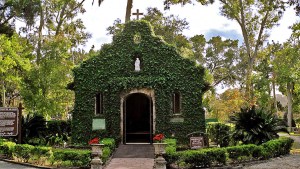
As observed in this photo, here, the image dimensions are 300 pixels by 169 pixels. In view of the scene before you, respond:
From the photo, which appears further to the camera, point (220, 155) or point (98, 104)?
point (98, 104)

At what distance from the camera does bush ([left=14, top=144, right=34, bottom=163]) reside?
1631 cm

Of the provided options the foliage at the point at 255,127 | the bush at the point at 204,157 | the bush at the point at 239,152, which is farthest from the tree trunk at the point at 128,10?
the bush at the point at 204,157

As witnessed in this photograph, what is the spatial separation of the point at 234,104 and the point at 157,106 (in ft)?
79.8

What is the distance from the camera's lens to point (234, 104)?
42875 millimetres

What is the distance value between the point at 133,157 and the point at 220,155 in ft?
15.2

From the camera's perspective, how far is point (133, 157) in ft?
56.9

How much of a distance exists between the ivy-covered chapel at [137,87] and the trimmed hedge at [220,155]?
5.14 metres

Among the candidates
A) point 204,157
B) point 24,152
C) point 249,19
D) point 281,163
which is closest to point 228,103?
point 249,19

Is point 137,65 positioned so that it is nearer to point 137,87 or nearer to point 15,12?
point 137,87

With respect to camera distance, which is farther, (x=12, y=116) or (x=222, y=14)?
(x=222, y=14)

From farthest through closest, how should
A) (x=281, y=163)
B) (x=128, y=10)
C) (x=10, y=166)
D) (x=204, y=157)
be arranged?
1. (x=128, y=10)
2. (x=10, y=166)
3. (x=281, y=163)
4. (x=204, y=157)

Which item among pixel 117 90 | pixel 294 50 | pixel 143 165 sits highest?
pixel 294 50

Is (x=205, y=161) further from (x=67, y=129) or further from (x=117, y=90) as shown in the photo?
→ (x=67, y=129)

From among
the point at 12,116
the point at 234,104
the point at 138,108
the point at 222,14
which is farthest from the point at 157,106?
the point at 234,104
